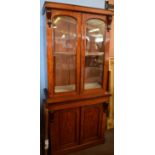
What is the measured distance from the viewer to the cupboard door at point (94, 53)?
2.21m

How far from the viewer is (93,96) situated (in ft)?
7.58

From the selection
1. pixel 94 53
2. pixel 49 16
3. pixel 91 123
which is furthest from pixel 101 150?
pixel 49 16

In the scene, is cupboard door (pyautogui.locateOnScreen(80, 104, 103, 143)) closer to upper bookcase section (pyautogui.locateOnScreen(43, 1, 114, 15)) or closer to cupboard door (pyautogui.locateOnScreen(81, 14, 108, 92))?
cupboard door (pyautogui.locateOnScreen(81, 14, 108, 92))

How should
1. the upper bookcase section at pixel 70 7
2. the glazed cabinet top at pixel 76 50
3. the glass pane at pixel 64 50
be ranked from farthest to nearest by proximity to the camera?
the glass pane at pixel 64 50, the glazed cabinet top at pixel 76 50, the upper bookcase section at pixel 70 7

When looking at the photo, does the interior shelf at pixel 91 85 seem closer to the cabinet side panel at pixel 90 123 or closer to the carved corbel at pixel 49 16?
the cabinet side panel at pixel 90 123

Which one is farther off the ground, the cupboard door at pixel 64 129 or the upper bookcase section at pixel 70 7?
the upper bookcase section at pixel 70 7

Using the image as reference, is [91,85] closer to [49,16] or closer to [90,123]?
[90,123]

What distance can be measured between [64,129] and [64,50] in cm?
104

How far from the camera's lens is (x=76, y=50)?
2.15 m

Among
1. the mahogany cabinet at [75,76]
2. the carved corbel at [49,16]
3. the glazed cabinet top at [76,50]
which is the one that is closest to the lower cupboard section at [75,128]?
the mahogany cabinet at [75,76]
